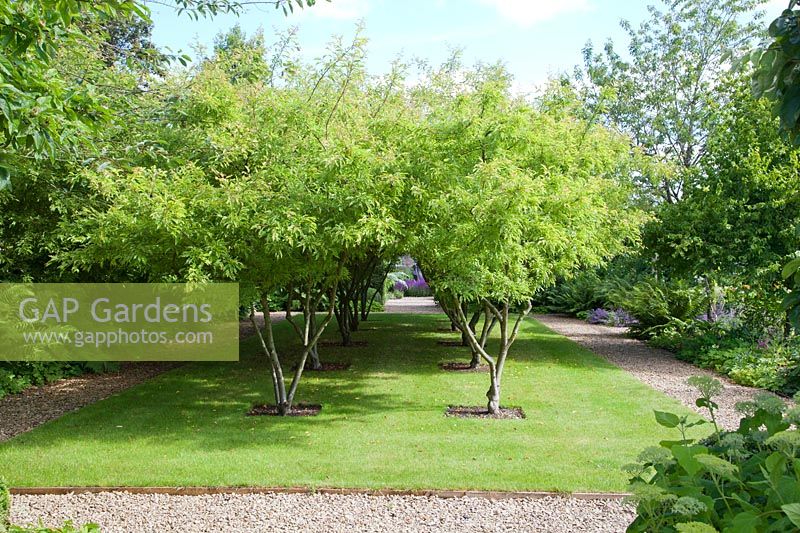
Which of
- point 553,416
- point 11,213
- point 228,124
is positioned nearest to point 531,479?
point 553,416

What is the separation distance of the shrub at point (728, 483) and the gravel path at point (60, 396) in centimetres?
702

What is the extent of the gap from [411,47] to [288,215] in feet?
14.0

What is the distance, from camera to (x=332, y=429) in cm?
731

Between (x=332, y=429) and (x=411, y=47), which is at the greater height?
(x=411, y=47)

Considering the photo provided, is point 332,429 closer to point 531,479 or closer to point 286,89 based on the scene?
point 531,479

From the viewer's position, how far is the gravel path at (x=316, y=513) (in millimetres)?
4609

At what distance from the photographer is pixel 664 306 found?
1455cm

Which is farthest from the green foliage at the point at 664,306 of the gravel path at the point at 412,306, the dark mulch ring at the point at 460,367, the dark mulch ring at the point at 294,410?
the dark mulch ring at the point at 294,410

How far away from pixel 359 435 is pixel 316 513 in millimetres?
2198

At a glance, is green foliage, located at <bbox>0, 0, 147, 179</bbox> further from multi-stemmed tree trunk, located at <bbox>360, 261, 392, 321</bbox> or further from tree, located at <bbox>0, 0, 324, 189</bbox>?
multi-stemmed tree trunk, located at <bbox>360, 261, 392, 321</bbox>

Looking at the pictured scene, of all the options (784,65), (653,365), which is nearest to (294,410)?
(653,365)

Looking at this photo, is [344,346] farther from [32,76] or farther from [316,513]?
[32,76]

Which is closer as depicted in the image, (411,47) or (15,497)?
(15,497)

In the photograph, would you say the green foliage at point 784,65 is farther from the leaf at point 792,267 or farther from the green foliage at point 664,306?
the green foliage at point 664,306
